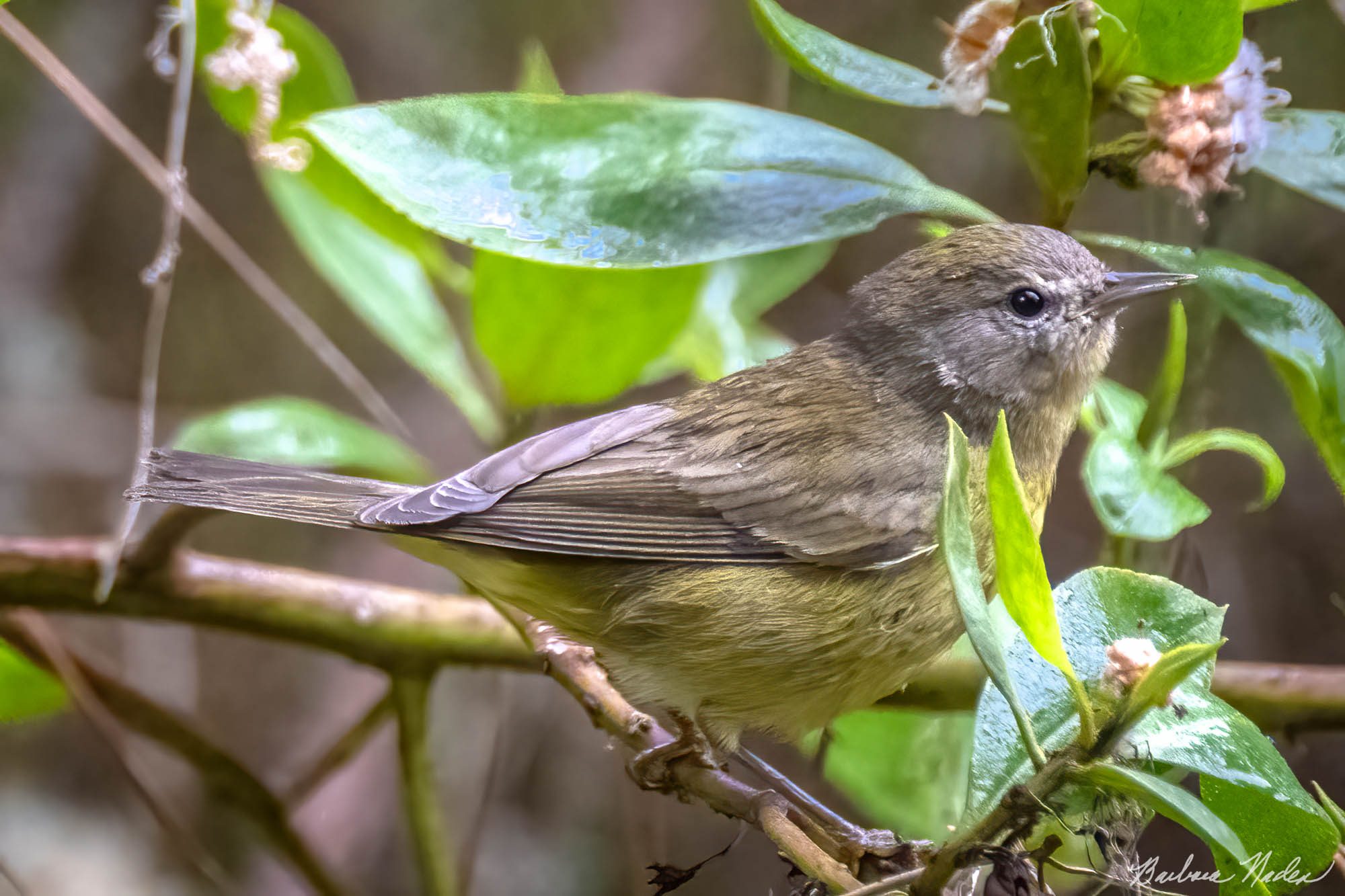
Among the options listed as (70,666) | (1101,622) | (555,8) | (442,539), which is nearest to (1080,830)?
(1101,622)

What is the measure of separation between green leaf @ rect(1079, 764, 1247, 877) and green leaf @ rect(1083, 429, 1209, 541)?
62cm

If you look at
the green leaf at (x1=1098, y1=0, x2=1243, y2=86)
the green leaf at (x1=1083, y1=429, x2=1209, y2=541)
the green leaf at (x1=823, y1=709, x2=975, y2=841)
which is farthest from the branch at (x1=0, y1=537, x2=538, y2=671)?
the green leaf at (x1=1098, y1=0, x2=1243, y2=86)

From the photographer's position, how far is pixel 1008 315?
218cm

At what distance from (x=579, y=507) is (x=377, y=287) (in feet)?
2.62

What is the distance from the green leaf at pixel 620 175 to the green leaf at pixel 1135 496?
498 mm

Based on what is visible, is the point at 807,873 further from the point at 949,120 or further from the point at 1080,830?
the point at 949,120

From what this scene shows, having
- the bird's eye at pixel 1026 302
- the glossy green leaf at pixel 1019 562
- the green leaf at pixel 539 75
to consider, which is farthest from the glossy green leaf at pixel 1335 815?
the green leaf at pixel 539 75

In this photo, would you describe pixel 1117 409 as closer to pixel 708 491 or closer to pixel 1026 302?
pixel 1026 302

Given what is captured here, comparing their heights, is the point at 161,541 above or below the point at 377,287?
below

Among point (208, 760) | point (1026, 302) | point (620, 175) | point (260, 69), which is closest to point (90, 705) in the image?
point (208, 760)

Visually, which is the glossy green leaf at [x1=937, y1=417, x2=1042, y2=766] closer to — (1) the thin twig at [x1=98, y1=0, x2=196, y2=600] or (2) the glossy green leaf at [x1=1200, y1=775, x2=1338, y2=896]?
(2) the glossy green leaf at [x1=1200, y1=775, x2=1338, y2=896]

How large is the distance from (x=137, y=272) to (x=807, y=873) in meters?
4.46

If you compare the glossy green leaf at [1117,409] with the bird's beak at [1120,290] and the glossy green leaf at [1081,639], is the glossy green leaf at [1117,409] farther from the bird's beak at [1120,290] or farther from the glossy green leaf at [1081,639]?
the glossy green leaf at [1081,639]

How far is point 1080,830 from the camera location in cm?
117
